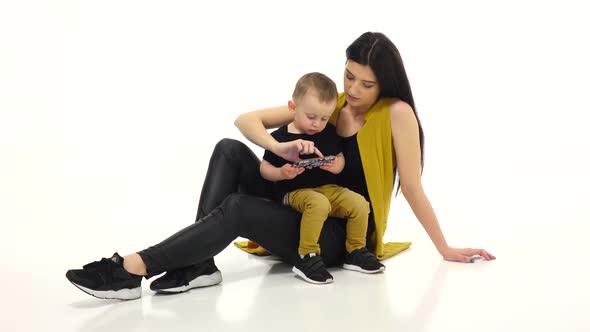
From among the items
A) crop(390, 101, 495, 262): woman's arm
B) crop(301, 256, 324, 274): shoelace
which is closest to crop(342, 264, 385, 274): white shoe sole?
crop(301, 256, 324, 274): shoelace

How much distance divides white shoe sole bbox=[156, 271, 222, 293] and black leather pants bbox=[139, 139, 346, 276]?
0.29 feet

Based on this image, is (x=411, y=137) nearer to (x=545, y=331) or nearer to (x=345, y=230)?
(x=345, y=230)

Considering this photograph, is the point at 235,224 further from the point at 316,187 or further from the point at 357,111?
the point at 357,111

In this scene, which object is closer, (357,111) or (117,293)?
(117,293)

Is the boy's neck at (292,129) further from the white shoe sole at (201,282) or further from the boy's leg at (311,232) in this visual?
the white shoe sole at (201,282)

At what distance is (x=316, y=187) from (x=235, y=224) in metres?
0.44

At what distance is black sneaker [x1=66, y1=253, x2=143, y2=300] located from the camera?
11.5 feet

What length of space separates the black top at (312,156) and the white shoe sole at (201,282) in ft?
1.67

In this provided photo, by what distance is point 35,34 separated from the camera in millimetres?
8484

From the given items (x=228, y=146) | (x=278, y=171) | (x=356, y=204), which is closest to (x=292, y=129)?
(x=278, y=171)

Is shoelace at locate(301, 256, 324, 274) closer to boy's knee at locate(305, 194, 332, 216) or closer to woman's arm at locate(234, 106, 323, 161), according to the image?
boy's knee at locate(305, 194, 332, 216)

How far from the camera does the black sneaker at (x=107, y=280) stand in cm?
351

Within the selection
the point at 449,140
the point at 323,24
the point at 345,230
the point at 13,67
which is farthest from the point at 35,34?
the point at 345,230

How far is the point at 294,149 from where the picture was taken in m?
3.86
